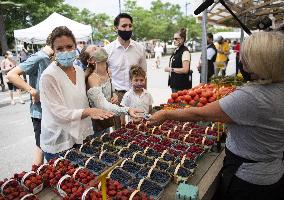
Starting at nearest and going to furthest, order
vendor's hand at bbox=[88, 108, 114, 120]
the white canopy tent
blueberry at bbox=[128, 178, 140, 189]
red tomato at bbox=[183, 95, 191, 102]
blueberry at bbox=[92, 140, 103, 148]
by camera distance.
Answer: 1. blueberry at bbox=[128, 178, 140, 189]
2. vendor's hand at bbox=[88, 108, 114, 120]
3. blueberry at bbox=[92, 140, 103, 148]
4. red tomato at bbox=[183, 95, 191, 102]
5. the white canopy tent

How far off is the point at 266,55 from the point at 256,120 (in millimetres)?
370

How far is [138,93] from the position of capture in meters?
4.07

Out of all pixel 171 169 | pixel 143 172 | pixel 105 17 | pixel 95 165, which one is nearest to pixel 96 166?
pixel 95 165

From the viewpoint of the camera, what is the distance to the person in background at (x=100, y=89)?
2.81 m

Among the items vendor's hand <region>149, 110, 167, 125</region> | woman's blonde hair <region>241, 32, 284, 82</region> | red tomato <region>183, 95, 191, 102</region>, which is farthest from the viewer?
red tomato <region>183, 95, 191, 102</region>

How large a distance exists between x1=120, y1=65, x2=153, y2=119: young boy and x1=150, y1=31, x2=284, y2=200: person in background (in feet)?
6.62

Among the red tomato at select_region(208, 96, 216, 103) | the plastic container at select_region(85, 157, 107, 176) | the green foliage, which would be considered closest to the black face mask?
the red tomato at select_region(208, 96, 216, 103)

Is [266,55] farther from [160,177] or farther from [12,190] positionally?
[12,190]

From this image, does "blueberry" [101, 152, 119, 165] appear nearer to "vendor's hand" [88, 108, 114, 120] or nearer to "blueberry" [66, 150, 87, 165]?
"blueberry" [66, 150, 87, 165]

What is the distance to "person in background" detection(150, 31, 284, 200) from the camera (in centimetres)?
157

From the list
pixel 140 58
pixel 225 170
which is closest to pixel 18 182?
pixel 225 170

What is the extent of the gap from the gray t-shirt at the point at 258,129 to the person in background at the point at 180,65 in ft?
12.5

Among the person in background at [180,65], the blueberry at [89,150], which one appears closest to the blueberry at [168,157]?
the blueberry at [89,150]

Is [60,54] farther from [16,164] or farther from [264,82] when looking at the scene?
[16,164]
